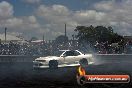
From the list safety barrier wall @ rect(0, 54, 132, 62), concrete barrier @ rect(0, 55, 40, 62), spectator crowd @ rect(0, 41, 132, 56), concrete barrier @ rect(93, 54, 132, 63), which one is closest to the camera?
concrete barrier @ rect(93, 54, 132, 63)

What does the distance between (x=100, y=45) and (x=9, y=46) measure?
10.5 m

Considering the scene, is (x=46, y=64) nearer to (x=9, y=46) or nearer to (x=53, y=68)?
A: (x=53, y=68)

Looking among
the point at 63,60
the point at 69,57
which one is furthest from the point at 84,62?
the point at 63,60

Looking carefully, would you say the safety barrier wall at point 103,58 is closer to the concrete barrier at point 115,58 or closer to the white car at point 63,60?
the concrete barrier at point 115,58

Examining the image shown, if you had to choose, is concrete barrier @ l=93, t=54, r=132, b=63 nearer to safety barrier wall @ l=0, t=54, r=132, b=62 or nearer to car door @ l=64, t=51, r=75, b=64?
safety barrier wall @ l=0, t=54, r=132, b=62

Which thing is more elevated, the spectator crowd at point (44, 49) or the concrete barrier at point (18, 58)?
the spectator crowd at point (44, 49)

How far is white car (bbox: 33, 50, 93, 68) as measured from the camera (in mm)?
22692

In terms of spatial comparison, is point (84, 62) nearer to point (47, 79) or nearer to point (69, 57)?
point (69, 57)

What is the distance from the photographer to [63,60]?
23328 mm

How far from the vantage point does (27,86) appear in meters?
12.3

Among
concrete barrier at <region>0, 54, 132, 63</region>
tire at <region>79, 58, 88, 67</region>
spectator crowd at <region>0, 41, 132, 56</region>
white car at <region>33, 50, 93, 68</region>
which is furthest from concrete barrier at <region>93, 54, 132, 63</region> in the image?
white car at <region>33, 50, 93, 68</region>

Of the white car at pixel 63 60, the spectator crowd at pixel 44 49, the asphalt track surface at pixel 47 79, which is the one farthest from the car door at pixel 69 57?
the spectator crowd at pixel 44 49

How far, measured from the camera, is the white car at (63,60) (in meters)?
22.7

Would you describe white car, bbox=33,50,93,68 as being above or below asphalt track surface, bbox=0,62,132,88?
above
